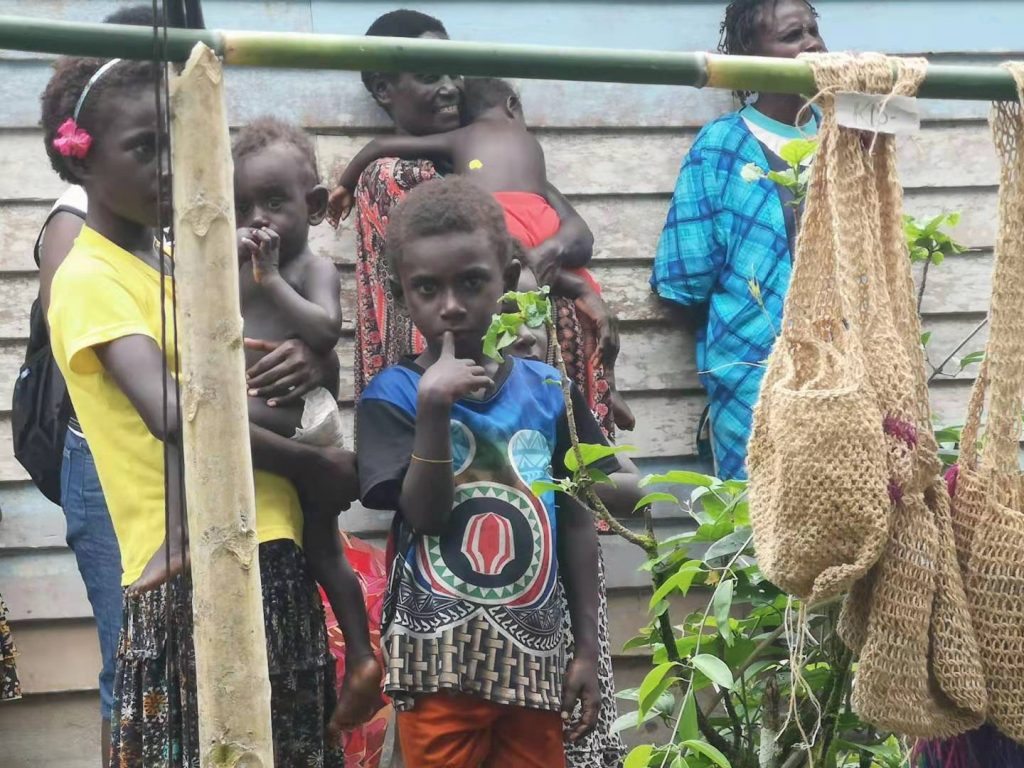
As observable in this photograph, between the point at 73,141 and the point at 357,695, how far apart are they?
1126 mm

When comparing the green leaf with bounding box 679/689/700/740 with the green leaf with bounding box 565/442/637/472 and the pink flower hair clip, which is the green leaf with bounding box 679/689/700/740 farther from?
the pink flower hair clip

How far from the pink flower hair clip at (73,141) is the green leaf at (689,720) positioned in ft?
4.62

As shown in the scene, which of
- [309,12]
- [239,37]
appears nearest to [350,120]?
[309,12]

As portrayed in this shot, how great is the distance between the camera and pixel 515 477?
2812mm

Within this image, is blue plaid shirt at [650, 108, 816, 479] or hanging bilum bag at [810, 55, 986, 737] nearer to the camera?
hanging bilum bag at [810, 55, 986, 737]

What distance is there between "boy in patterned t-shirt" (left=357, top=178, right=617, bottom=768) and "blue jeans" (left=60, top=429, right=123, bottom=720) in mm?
548

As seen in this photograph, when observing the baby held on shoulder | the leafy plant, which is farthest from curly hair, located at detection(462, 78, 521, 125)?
the leafy plant

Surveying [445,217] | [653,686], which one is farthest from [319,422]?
[653,686]

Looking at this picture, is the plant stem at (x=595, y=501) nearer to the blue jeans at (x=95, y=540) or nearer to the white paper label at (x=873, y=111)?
the white paper label at (x=873, y=111)

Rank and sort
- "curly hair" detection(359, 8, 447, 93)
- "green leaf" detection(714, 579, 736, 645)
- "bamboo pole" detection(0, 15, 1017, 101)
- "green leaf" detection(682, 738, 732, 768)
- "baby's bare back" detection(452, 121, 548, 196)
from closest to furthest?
"bamboo pole" detection(0, 15, 1017, 101)
"green leaf" detection(682, 738, 732, 768)
"green leaf" detection(714, 579, 736, 645)
"baby's bare back" detection(452, 121, 548, 196)
"curly hair" detection(359, 8, 447, 93)

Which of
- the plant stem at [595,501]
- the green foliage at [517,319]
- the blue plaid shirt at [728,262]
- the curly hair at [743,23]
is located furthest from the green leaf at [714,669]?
the curly hair at [743,23]

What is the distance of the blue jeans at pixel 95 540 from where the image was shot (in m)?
2.94

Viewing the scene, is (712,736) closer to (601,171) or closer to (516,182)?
(516,182)

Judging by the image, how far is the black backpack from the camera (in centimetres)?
311
